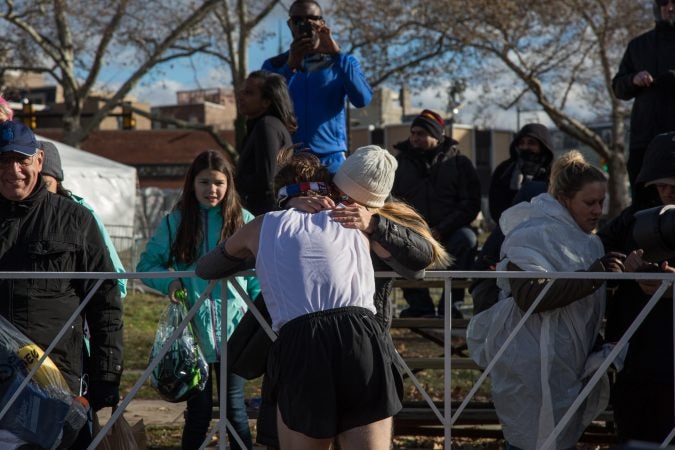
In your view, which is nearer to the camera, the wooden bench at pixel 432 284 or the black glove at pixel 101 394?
the black glove at pixel 101 394

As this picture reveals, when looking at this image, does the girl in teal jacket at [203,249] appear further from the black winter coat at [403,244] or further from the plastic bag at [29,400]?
the black winter coat at [403,244]

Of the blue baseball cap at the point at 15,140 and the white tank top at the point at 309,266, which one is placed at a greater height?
the blue baseball cap at the point at 15,140

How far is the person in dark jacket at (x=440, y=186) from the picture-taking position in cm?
775

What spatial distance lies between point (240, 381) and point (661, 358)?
1.91m

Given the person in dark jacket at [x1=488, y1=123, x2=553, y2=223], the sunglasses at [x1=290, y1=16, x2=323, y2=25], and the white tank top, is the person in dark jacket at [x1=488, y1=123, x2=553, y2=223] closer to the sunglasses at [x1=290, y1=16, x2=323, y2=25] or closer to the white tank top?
the sunglasses at [x1=290, y1=16, x2=323, y2=25]

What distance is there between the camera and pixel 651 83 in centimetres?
613

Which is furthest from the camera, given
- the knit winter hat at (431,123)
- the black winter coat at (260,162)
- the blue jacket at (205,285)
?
the knit winter hat at (431,123)

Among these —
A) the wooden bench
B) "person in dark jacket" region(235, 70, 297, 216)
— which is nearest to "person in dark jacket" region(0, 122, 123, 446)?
"person in dark jacket" region(235, 70, 297, 216)

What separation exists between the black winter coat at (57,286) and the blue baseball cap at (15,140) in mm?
161

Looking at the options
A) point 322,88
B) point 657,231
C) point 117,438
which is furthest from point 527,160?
point 117,438

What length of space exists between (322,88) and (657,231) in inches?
111

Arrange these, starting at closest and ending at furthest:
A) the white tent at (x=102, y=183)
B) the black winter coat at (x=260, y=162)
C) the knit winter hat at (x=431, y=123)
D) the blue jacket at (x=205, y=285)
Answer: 1. the blue jacket at (x=205, y=285)
2. the black winter coat at (x=260, y=162)
3. the knit winter hat at (x=431, y=123)
4. the white tent at (x=102, y=183)

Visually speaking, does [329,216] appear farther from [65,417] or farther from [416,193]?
[416,193]

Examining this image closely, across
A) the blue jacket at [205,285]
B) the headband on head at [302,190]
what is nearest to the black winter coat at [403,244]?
the headband on head at [302,190]
